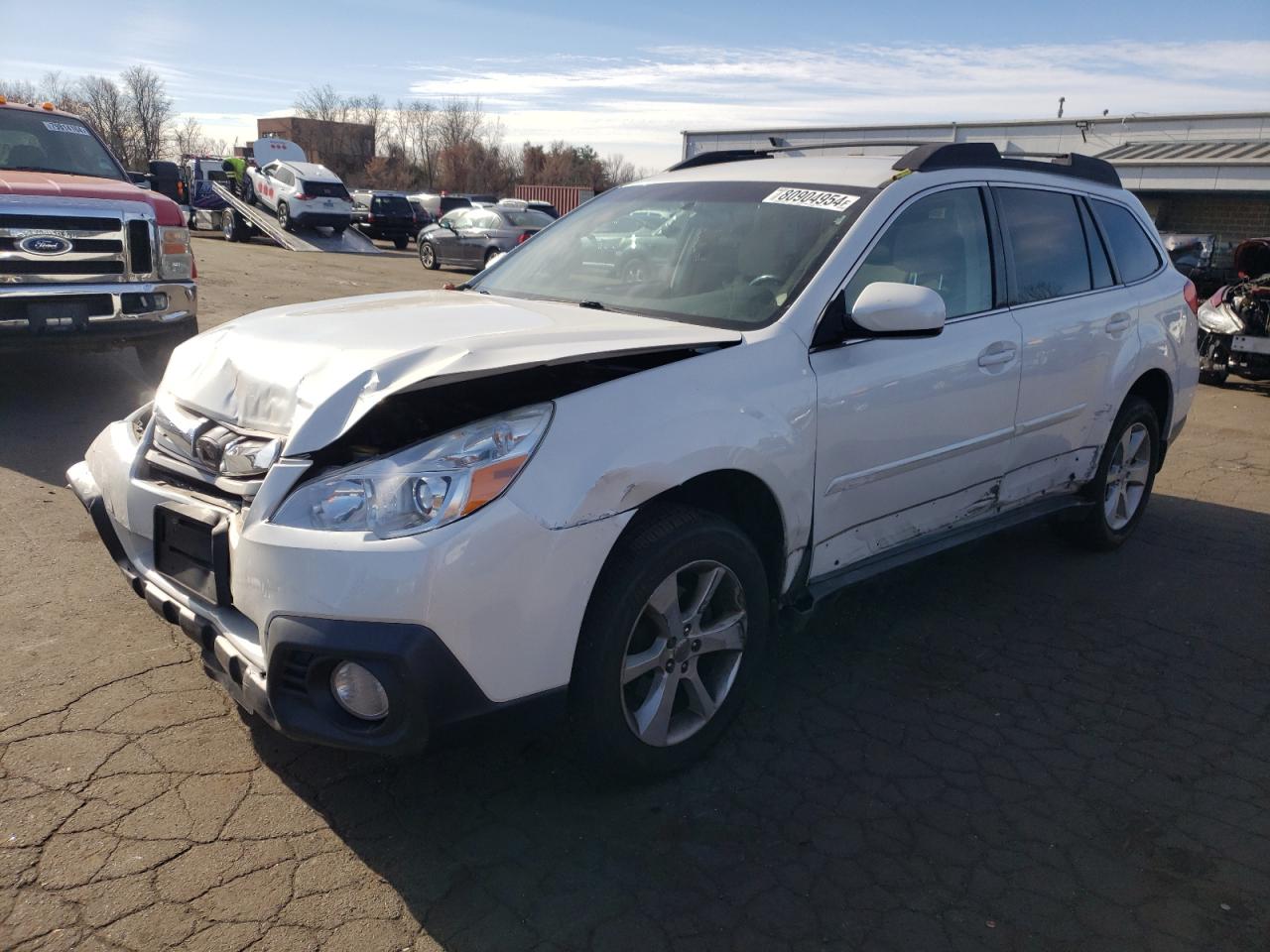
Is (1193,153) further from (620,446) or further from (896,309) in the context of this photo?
(620,446)

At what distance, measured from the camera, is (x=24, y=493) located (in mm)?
5301

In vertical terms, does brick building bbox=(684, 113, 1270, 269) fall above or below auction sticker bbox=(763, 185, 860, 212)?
above

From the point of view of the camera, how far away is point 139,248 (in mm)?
7340

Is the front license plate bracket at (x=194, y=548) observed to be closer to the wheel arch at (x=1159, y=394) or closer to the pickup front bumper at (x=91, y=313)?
the wheel arch at (x=1159, y=394)

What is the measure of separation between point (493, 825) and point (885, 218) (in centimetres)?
244

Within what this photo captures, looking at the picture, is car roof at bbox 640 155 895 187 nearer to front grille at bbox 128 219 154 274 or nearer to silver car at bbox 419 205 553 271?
→ front grille at bbox 128 219 154 274

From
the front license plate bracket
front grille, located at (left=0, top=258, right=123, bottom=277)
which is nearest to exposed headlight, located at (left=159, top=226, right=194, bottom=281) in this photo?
front grille, located at (left=0, top=258, right=123, bottom=277)

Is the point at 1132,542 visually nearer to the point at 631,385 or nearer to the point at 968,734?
the point at 968,734

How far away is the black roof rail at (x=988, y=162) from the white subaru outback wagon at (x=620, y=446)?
0.08 feet

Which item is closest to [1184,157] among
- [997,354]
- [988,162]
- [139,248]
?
[988,162]

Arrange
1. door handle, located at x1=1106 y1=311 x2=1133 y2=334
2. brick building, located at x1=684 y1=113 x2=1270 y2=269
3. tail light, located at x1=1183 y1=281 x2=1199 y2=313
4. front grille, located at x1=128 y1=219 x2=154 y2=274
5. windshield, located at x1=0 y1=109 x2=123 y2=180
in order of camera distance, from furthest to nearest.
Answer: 1. brick building, located at x1=684 y1=113 x2=1270 y2=269
2. windshield, located at x1=0 y1=109 x2=123 y2=180
3. front grille, located at x1=128 y1=219 x2=154 y2=274
4. tail light, located at x1=1183 y1=281 x2=1199 y2=313
5. door handle, located at x1=1106 y1=311 x2=1133 y2=334

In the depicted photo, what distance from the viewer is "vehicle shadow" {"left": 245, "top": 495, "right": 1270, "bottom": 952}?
250 cm

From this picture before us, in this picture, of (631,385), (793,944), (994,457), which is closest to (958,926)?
(793,944)

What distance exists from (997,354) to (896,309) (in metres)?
0.97
